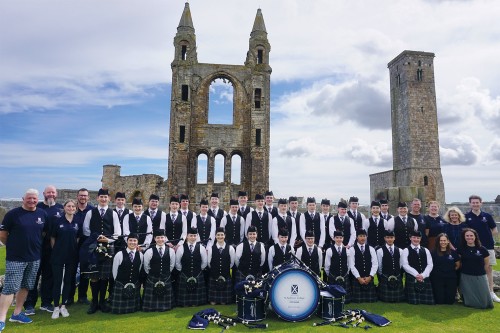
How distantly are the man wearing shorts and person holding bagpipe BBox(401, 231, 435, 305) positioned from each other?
21.4 feet

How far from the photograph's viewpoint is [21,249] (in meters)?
5.41

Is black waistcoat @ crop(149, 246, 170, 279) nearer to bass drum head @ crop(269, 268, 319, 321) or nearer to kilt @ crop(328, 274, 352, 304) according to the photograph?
bass drum head @ crop(269, 268, 319, 321)

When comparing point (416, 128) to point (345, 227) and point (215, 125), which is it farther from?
point (345, 227)

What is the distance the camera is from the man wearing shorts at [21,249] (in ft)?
17.4

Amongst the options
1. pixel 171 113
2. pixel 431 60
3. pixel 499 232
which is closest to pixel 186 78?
pixel 171 113

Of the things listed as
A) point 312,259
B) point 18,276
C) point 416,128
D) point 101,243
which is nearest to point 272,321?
point 312,259

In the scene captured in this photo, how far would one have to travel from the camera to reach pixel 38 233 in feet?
18.3

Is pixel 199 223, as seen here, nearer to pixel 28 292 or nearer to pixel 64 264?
pixel 64 264

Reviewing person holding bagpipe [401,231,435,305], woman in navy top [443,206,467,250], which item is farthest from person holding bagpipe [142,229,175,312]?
woman in navy top [443,206,467,250]

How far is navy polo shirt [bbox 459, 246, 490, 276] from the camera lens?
22.2ft

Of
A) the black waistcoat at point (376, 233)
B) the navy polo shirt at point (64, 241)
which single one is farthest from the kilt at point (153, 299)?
the black waistcoat at point (376, 233)

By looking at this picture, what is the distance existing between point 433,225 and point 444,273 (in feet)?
4.48

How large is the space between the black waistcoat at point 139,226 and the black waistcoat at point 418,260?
17.0 feet

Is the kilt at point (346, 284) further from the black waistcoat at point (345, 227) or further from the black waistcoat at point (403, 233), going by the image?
the black waistcoat at point (403, 233)
